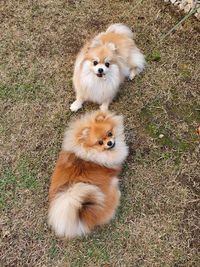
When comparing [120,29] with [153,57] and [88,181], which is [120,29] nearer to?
[153,57]

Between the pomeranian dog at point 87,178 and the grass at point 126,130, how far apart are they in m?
0.22

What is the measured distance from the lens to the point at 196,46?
407cm

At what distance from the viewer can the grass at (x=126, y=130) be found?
3.06 meters

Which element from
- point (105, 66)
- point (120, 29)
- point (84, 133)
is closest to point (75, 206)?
point (84, 133)

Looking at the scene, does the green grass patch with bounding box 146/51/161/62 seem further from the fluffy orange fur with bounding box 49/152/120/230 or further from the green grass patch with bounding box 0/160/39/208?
the green grass patch with bounding box 0/160/39/208

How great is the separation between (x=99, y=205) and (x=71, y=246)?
46 centimetres

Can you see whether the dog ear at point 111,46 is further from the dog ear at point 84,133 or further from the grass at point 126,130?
the dog ear at point 84,133

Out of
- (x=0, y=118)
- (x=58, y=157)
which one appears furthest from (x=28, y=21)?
(x=58, y=157)

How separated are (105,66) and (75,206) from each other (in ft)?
4.02

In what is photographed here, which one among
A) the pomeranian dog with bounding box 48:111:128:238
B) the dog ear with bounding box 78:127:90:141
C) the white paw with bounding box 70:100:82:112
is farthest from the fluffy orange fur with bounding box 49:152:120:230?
the white paw with bounding box 70:100:82:112

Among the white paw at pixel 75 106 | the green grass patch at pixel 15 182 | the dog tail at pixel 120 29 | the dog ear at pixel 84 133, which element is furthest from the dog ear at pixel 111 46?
the green grass patch at pixel 15 182

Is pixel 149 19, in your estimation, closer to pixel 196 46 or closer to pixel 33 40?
pixel 196 46

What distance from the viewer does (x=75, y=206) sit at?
2738 mm

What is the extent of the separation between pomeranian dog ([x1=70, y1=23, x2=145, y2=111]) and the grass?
6.3 inches
